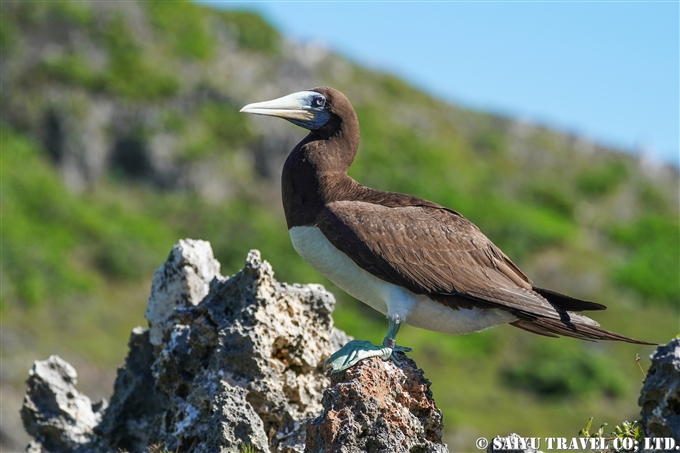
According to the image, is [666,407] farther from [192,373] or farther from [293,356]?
[192,373]

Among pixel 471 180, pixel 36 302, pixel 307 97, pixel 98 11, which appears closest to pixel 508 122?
pixel 471 180

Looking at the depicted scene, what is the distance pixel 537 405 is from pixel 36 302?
18.6m

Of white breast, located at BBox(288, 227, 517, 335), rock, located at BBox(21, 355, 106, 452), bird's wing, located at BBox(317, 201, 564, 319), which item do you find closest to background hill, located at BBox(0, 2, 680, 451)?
rock, located at BBox(21, 355, 106, 452)

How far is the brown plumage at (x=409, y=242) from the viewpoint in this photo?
9578 millimetres

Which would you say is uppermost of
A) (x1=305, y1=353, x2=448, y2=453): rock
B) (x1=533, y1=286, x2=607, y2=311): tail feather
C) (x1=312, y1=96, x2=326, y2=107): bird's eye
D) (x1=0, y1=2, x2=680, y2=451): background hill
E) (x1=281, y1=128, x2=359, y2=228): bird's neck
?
(x1=0, y1=2, x2=680, y2=451): background hill

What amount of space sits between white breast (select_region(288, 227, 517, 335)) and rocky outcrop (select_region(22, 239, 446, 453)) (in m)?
0.63

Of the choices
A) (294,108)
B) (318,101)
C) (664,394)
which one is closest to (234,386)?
(294,108)

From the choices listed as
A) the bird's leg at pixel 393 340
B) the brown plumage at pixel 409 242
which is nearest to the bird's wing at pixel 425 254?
the brown plumage at pixel 409 242

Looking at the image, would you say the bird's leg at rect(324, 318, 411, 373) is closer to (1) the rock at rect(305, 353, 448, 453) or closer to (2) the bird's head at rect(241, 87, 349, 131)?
(1) the rock at rect(305, 353, 448, 453)

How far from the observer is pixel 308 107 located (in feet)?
34.8

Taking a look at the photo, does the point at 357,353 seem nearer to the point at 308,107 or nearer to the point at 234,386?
the point at 234,386

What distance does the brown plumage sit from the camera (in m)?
9.58

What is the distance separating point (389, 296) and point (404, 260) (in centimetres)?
42

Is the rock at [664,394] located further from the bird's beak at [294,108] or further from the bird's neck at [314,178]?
the bird's beak at [294,108]
